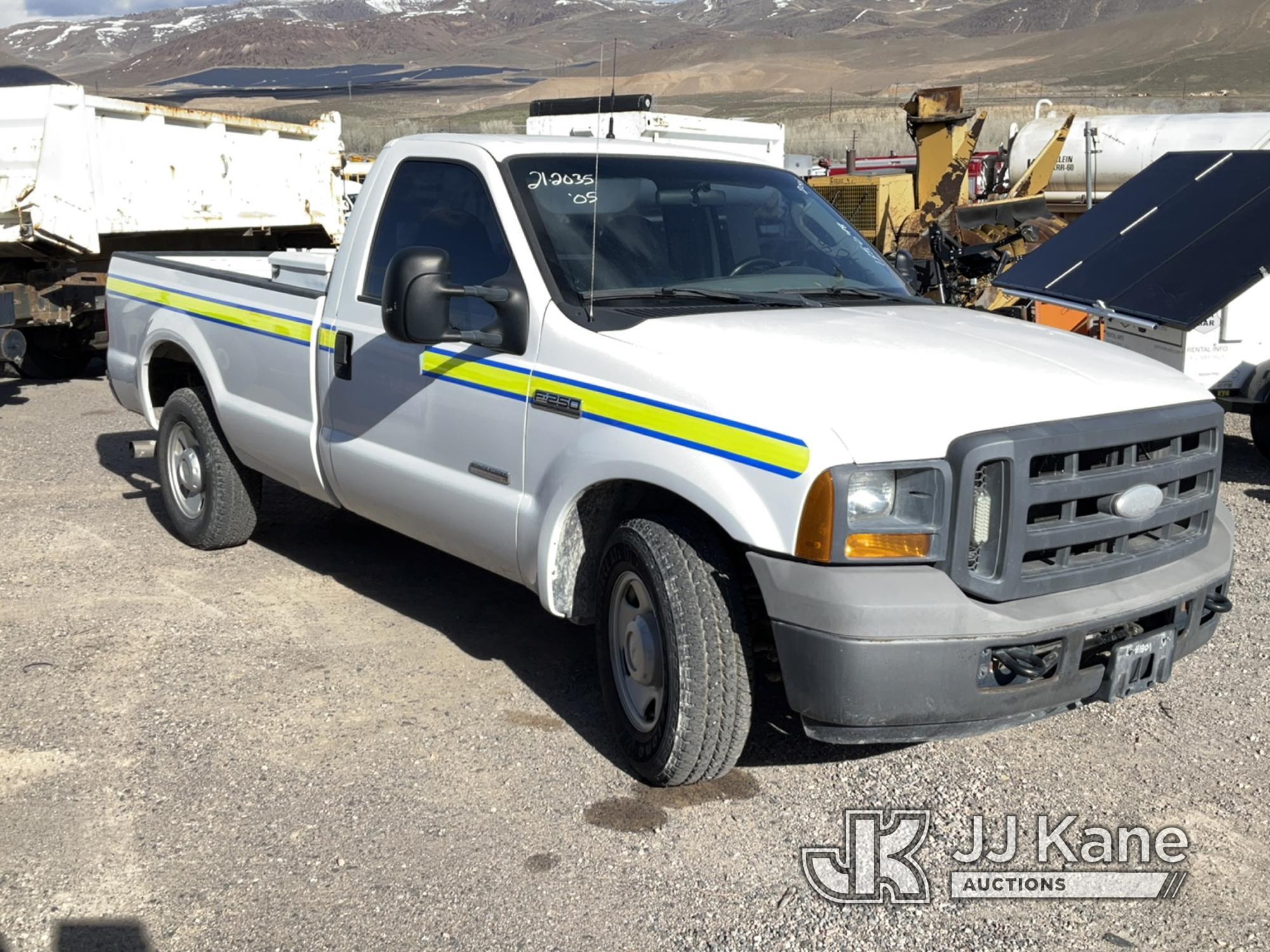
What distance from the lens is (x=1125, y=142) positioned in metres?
21.9

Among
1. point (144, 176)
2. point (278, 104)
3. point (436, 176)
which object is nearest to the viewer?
point (436, 176)

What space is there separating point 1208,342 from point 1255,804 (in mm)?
4629

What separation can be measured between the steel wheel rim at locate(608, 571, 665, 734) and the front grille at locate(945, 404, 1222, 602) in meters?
1.02

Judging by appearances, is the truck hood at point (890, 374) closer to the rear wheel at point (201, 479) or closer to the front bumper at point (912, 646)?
the front bumper at point (912, 646)

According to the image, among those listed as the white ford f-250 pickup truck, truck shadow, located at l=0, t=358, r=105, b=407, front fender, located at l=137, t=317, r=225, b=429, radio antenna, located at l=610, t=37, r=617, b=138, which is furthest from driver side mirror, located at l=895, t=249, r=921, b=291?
truck shadow, located at l=0, t=358, r=105, b=407

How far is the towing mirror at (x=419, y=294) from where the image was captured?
4.22 m

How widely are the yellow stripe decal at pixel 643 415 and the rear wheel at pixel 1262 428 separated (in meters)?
5.89

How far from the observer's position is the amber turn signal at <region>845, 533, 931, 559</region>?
3.60 m

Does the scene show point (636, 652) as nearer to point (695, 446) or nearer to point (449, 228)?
point (695, 446)

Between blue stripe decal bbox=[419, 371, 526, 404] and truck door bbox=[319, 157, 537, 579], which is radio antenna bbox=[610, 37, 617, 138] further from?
blue stripe decal bbox=[419, 371, 526, 404]

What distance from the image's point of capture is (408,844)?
4.00 m

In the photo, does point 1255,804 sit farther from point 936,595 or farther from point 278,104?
point 278,104

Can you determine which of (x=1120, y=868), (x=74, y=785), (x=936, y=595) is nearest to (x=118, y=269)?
(x=74, y=785)

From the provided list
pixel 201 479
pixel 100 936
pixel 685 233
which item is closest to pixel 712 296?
pixel 685 233
